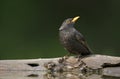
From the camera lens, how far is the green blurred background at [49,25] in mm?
18984

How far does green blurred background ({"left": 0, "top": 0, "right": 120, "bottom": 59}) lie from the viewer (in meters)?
19.0

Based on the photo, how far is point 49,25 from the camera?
20891 millimetres

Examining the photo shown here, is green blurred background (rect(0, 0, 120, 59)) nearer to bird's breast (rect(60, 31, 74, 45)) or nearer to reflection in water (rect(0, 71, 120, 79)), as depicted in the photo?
bird's breast (rect(60, 31, 74, 45))

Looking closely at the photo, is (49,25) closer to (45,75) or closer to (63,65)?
(63,65)

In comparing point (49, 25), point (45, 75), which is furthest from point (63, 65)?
point (49, 25)

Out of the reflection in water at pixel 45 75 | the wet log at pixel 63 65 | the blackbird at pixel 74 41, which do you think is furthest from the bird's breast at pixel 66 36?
the reflection in water at pixel 45 75

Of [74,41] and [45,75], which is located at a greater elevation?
[74,41]

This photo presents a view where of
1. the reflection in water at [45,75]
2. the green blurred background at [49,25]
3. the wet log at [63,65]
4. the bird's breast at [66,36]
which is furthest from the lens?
the green blurred background at [49,25]

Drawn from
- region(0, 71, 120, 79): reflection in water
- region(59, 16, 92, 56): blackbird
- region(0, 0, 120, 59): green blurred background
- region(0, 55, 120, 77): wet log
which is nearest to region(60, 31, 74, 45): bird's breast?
region(59, 16, 92, 56): blackbird

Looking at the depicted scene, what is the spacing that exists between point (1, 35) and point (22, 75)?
269 inches

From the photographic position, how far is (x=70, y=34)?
1367cm

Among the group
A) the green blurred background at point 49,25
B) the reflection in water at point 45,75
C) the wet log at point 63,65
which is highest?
the green blurred background at point 49,25

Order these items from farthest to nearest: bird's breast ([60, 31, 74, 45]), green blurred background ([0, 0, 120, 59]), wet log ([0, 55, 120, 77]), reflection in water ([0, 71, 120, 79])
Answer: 1. green blurred background ([0, 0, 120, 59])
2. bird's breast ([60, 31, 74, 45])
3. wet log ([0, 55, 120, 77])
4. reflection in water ([0, 71, 120, 79])

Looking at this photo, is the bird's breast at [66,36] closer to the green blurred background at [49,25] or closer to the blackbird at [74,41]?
the blackbird at [74,41]
